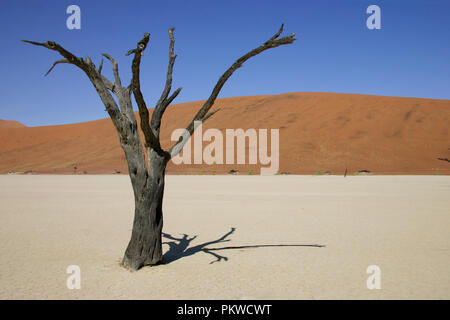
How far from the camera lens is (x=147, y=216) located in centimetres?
457

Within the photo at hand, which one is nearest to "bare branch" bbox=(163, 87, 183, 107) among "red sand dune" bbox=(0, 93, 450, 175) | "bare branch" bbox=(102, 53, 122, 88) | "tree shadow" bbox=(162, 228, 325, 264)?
"bare branch" bbox=(102, 53, 122, 88)

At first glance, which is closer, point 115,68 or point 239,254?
point 115,68

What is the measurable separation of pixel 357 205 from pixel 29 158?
52.0 m

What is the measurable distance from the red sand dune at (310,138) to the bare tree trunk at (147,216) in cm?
2855

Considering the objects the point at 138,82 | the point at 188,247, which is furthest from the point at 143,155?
the point at 188,247

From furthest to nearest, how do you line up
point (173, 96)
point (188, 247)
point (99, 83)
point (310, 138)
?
point (310, 138) < point (188, 247) < point (173, 96) < point (99, 83)

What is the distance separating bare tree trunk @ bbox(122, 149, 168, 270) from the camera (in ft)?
14.9

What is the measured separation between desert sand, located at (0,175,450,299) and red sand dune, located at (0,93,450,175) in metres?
24.3

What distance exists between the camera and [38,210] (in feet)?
32.4

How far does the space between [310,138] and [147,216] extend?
125 ft

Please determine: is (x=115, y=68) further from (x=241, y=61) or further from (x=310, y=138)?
(x=310, y=138)

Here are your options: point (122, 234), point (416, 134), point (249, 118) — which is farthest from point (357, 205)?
point (249, 118)

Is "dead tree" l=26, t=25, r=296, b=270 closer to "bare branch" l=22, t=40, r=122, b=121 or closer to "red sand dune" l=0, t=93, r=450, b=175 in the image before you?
"bare branch" l=22, t=40, r=122, b=121
